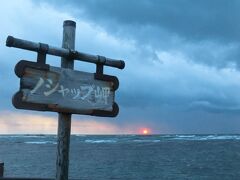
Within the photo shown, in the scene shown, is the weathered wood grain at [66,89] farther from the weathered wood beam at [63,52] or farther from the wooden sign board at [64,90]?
the weathered wood beam at [63,52]

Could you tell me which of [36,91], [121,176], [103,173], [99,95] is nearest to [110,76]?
[99,95]

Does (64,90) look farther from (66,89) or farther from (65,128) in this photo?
(65,128)

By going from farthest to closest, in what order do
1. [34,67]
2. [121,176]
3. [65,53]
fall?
[121,176]
[65,53]
[34,67]

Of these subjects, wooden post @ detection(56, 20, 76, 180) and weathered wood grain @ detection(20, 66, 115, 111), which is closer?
weathered wood grain @ detection(20, 66, 115, 111)

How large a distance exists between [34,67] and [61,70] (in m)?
0.39

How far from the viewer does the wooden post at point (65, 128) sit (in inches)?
201

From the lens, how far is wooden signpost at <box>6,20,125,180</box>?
4.74 m

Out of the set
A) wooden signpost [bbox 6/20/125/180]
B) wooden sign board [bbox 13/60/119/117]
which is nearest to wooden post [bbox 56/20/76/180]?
wooden signpost [bbox 6/20/125/180]

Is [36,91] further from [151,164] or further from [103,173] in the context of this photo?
[151,164]

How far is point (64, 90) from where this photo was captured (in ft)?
16.6

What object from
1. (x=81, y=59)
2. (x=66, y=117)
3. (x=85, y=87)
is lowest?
(x=66, y=117)

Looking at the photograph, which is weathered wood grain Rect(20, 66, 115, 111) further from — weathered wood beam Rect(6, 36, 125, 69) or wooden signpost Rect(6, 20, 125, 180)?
weathered wood beam Rect(6, 36, 125, 69)

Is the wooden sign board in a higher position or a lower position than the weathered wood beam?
lower

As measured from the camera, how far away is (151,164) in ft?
143
